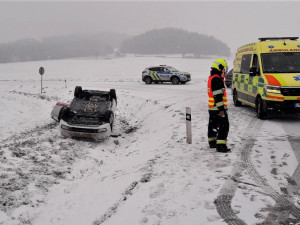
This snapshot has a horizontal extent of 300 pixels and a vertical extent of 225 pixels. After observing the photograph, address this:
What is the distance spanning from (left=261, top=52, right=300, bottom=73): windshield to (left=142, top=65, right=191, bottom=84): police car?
53.6 ft

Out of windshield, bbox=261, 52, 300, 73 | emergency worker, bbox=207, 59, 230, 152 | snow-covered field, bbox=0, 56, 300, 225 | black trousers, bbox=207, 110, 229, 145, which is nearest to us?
snow-covered field, bbox=0, 56, 300, 225

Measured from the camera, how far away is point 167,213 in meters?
4.40

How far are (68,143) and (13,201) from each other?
4.14 m

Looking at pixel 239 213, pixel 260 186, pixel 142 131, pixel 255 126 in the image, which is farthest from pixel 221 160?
pixel 142 131

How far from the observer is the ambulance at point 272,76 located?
9.53 m

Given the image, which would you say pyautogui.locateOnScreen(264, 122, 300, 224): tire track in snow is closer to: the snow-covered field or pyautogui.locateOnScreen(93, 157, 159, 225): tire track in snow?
the snow-covered field

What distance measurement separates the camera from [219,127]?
22.5 feet

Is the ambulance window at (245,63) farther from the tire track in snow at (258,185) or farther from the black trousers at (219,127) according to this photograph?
the tire track in snow at (258,185)

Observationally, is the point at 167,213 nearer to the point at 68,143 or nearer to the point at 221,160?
the point at 221,160

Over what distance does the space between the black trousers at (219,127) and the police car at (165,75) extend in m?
19.9

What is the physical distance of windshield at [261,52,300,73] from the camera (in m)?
10.2

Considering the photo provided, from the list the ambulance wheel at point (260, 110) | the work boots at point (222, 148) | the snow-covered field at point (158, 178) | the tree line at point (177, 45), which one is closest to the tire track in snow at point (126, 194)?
the snow-covered field at point (158, 178)

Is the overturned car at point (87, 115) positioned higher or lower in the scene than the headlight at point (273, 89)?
lower

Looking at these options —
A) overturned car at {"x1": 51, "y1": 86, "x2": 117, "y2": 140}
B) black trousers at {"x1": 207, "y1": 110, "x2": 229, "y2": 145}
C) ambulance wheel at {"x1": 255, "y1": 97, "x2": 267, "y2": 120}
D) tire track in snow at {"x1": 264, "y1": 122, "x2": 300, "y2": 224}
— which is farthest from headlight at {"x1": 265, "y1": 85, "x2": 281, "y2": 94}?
overturned car at {"x1": 51, "y1": 86, "x2": 117, "y2": 140}
